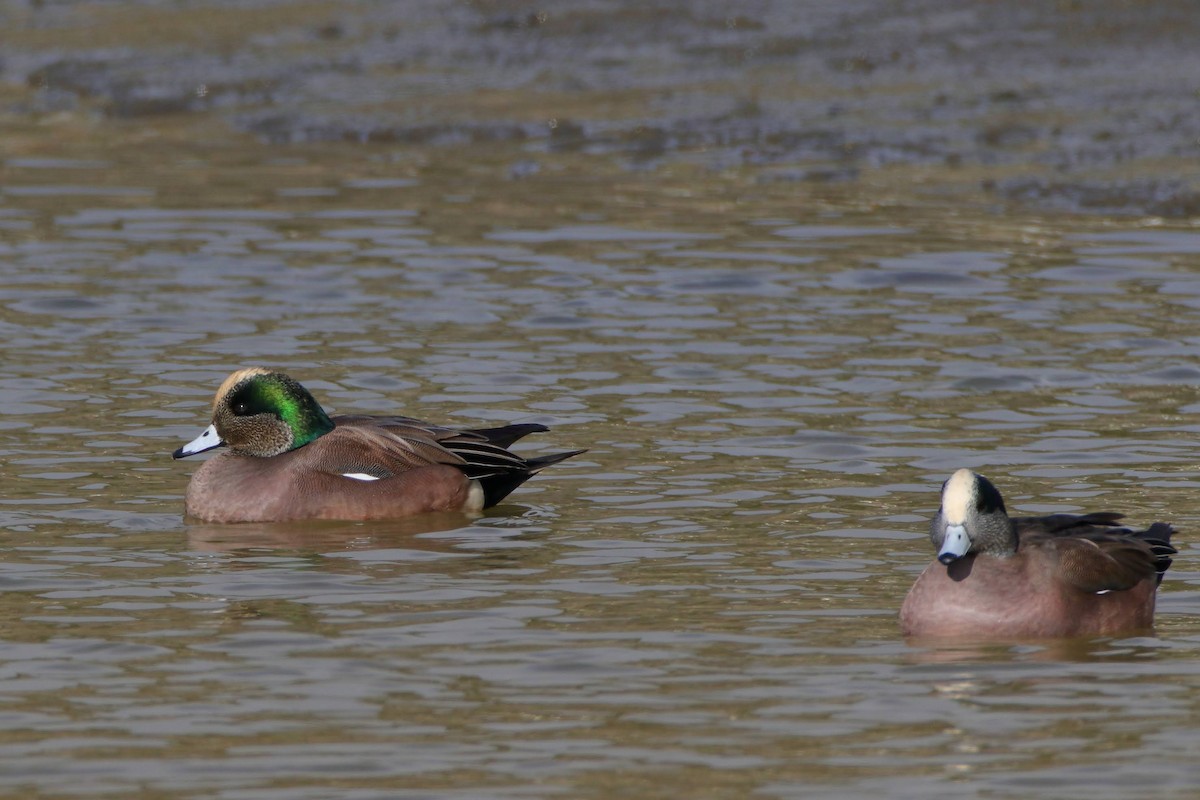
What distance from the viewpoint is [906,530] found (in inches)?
358

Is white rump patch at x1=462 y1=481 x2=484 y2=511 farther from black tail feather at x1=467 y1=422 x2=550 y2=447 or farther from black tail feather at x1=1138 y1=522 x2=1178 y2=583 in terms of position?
black tail feather at x1=1138 y1=522 x2=1178 y2=583

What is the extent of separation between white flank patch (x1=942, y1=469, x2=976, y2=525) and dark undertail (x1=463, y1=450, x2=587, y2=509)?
2488mm

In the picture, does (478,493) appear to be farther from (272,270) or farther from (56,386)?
(272,270)

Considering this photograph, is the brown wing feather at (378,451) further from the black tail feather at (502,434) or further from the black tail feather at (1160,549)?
the black tail feather at (1160,549)

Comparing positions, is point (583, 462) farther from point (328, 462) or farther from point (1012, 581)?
point (1012, 581)

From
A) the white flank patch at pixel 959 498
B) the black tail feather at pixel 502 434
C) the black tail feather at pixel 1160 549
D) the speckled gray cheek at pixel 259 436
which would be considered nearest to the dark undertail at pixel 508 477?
the black tail feather at pixel 502 434

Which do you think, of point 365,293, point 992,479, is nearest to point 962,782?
point 992,479

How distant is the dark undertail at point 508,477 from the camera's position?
9.91m

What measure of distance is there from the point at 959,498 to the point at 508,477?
2776mm

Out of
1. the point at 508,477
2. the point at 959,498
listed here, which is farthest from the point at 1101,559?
the point at 508,477

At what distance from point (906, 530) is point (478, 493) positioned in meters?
1.97

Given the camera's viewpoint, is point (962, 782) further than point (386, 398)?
No

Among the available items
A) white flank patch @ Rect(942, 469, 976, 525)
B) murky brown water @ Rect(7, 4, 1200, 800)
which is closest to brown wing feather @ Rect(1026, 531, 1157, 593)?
murky brown water @ Rect(7, 4, 1200, 800)

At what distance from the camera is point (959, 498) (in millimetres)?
7727
